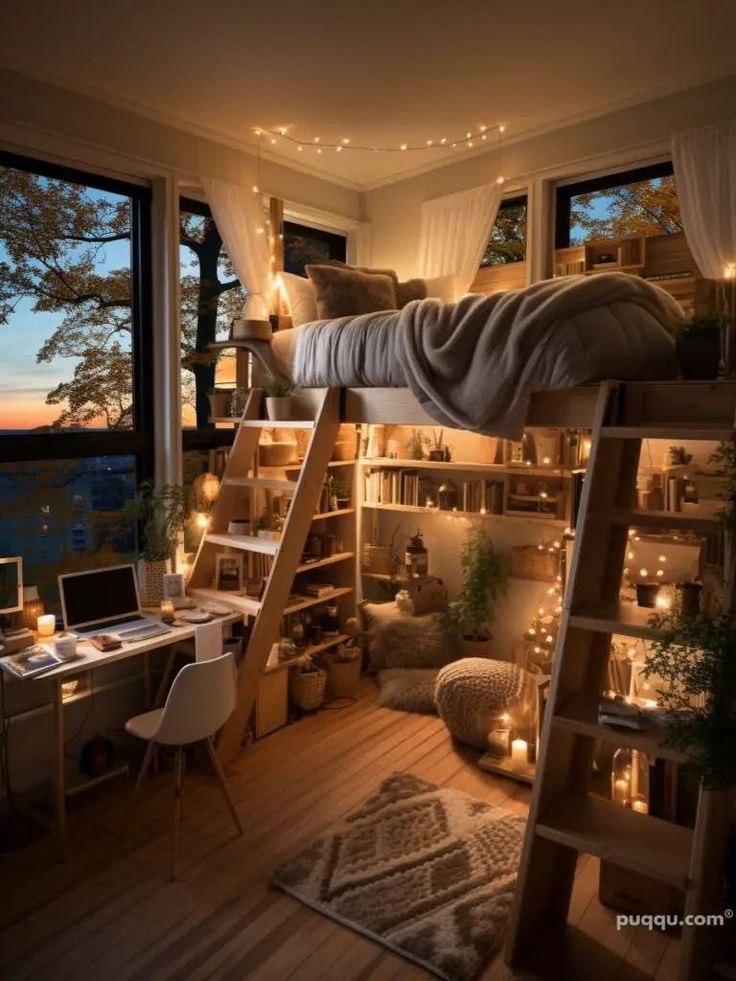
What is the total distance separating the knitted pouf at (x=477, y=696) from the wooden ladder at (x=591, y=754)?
1.00m

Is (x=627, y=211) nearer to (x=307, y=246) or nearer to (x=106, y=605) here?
(x=307, y=246)

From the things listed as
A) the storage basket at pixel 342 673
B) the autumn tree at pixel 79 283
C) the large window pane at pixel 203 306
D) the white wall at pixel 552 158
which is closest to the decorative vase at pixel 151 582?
the autumn tree at pixel 79 283

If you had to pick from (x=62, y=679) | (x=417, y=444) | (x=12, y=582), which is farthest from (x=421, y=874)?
(x=417, y=444)

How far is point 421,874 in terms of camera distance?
2521mm

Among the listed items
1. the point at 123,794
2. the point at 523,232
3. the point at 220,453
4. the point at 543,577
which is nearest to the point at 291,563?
the point at 220,453

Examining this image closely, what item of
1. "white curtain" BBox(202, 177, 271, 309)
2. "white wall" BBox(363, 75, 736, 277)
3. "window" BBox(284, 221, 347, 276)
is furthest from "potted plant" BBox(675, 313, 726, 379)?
"window" BBox(284, 221, 347, 276)

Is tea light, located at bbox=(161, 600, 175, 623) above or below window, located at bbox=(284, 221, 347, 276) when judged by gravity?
below

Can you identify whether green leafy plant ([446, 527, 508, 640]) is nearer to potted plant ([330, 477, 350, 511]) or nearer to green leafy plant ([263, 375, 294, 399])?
potted plant ([330, 477, 350, 511])

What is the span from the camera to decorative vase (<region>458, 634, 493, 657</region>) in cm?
413

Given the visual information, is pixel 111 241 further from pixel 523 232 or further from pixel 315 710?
pixel 315 710

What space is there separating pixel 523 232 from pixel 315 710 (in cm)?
306

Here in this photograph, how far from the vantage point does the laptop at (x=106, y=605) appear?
3053 millimetres

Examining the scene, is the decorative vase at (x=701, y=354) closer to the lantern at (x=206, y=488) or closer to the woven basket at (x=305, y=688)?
the lantern at (x=206, y=488)

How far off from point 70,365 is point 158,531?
0.91 meters
